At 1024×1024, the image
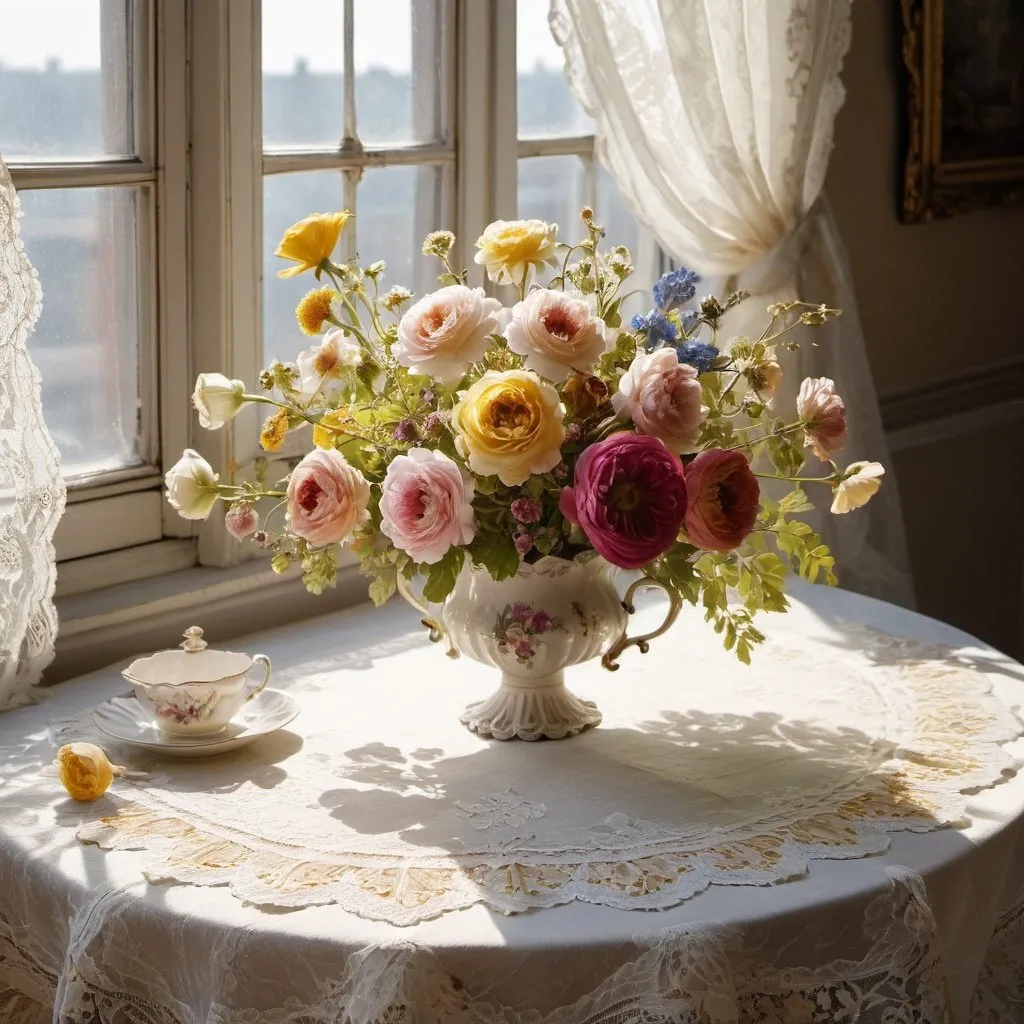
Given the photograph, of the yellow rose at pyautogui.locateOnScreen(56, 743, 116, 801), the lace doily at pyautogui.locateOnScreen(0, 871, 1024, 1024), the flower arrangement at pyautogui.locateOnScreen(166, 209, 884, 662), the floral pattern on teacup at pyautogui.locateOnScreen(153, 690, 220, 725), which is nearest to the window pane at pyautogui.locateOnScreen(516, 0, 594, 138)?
the flower arrangement at pyautogui.locateOnScreen(166, 209, 884, 662)

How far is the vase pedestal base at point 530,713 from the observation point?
5.57ft

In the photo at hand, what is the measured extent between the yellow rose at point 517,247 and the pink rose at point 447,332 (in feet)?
0.33

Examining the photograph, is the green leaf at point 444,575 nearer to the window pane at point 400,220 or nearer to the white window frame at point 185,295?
the white window frame at point 185,295

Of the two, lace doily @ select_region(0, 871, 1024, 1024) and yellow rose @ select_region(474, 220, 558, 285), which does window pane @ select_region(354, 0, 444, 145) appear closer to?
yellow rose @ select_region(474, 220, 558, 285)

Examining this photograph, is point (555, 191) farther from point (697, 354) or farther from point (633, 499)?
point (633, 499)

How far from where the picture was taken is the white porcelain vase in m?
1.62

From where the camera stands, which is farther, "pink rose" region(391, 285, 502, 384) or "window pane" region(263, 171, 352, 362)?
"window pane" region(263, 171, 352, 362)

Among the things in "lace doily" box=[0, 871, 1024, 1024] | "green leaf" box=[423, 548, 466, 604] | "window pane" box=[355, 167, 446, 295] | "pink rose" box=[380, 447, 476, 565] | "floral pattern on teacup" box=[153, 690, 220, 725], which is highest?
"window pane" box=[355, 167, 446, 295]

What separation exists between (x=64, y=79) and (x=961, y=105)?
2.05 meters

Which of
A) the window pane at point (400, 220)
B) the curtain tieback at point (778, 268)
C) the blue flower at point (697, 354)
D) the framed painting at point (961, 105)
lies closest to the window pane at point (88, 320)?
the window pane at point (400, 220)

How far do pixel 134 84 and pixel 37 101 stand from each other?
0.14 m

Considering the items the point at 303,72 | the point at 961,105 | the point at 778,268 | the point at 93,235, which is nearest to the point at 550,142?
the point at 778,268

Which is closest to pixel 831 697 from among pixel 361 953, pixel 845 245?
pixel 361 953

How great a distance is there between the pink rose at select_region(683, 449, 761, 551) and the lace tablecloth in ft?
0.92
